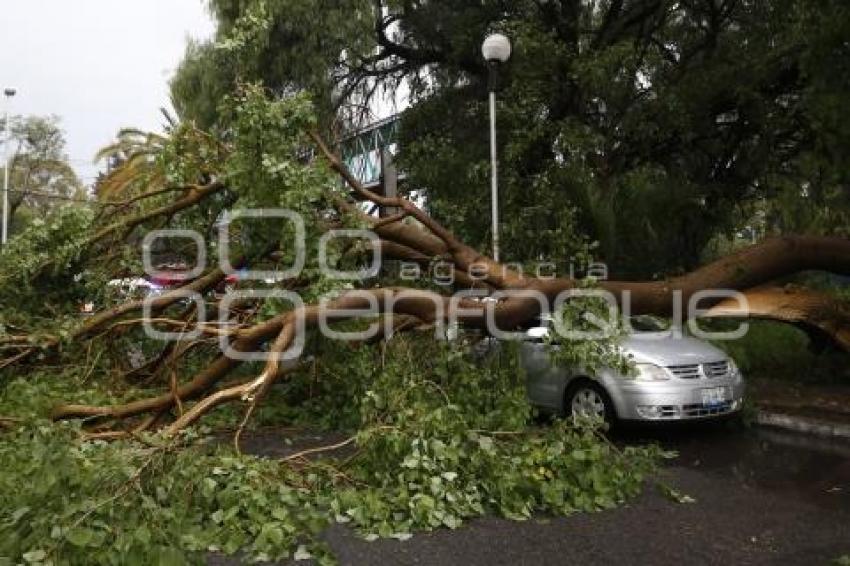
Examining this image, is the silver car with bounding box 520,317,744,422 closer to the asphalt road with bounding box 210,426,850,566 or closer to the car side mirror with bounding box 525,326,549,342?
the car side mirror with bounding box 525,326,549,342

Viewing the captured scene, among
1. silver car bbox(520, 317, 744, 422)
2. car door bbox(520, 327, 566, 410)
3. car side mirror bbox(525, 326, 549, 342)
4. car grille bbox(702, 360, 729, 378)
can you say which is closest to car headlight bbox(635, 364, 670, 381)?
silver car bbox(520, 317, 744, 422)

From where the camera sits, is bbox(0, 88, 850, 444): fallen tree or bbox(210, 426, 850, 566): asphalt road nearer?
bbox(210, 426, 850, 566): asphalt road

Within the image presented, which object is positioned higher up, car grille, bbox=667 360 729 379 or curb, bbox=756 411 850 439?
car grille, bbox=667 360 729 379

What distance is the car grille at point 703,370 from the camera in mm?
7582

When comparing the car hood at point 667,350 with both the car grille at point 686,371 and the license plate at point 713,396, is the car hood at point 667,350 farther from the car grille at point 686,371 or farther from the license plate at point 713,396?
the license plate at point 713,396

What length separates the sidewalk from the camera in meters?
8.06

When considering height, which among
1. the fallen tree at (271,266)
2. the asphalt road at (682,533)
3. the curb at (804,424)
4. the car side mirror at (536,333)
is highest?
the fallen tree at (271,266)

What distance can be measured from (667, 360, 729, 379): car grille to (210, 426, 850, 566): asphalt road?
1.20 meters

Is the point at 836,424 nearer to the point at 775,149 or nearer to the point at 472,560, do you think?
the point at 472,560

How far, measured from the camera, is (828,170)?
9109 millimetres

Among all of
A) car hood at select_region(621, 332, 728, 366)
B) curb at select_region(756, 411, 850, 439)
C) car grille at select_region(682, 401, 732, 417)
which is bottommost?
curb at select_region(756, 411, 850, 439)

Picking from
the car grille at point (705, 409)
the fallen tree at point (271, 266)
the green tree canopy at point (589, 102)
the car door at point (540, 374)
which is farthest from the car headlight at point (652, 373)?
the green tree canopy at point (589, 102)

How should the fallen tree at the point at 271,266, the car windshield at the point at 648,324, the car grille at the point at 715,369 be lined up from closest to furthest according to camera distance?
the fallen tree at the point at 271,266, the car grille at the point at 715,369, the car windshield at the point at 648,324

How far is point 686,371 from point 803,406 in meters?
2.22
